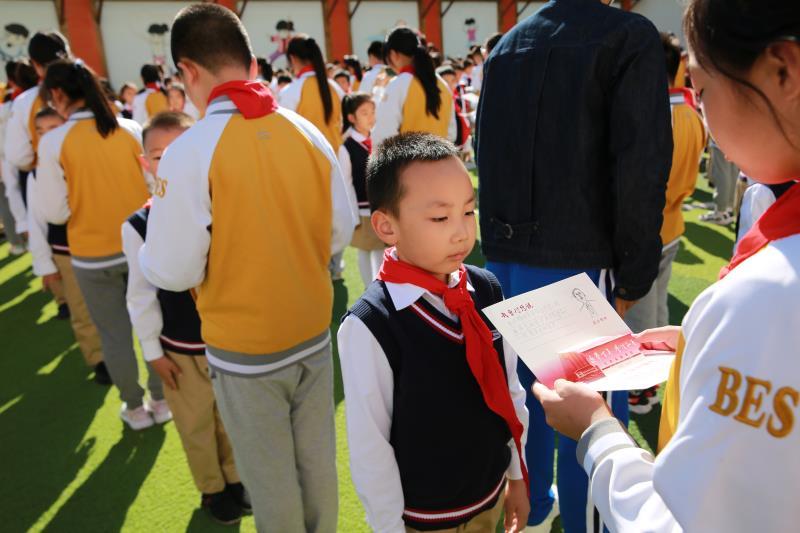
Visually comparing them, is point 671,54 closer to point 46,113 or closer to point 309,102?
point 309,102

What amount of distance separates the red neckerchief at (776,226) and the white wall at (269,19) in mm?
17741

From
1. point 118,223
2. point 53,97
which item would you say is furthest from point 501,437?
point 53,97

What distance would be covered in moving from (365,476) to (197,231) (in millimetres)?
861

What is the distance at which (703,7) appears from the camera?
675mm

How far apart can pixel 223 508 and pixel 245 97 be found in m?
1.72

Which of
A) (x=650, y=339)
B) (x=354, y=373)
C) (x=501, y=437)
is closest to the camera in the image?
(x=650, y=339)

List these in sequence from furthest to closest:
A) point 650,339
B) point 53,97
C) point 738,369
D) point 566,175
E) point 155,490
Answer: point 53,97
point 155,490
point 566,175
point 650,339
point 738,369

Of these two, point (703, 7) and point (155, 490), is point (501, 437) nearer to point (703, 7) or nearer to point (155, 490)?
point (703, 7)

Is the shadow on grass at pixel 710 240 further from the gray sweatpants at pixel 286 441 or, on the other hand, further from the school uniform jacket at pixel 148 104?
the school uniform jacket at pixel 148 104

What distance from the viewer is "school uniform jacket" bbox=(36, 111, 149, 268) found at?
2705 millimetres

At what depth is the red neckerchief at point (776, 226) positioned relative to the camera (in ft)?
2.04

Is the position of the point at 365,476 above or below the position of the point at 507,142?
below

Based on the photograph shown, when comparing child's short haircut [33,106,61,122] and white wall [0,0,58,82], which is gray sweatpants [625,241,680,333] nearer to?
child's short haircut [33,106,61,122]

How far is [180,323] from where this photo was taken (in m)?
A: 2.17
